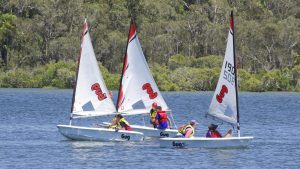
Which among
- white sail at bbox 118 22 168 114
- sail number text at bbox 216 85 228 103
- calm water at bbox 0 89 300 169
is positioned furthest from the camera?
white sail at bbox 118 22 168 114

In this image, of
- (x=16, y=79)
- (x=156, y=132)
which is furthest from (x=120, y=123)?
(x=16, y=79)

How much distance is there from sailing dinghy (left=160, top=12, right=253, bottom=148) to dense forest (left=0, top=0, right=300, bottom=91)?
69823 millimetres

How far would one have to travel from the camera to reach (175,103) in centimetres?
9162

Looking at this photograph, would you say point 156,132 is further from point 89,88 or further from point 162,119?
point 89,88

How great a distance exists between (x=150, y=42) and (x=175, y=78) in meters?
9.64

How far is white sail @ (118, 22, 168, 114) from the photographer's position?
52.3 meters

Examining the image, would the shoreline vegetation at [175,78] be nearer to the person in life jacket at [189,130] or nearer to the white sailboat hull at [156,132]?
the white sailboat hull at [156,132]

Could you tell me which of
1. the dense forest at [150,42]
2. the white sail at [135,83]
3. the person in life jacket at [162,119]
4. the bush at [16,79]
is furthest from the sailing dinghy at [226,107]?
the bush at [16,79]

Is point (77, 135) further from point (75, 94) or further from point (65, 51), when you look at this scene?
point (65, 51)

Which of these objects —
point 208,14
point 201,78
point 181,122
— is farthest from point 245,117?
point 208,14

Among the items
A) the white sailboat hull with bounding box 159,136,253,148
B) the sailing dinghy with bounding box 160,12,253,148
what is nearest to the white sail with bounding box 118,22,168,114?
the sailing dinghy with bounding box 160,12,253,148

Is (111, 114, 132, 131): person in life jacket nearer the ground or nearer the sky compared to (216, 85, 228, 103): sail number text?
nearer the ground

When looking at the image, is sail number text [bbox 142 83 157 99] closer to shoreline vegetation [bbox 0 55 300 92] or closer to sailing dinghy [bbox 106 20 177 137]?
sailing dinghy [bbox 106 20 177 137]

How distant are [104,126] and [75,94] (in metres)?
2.05
